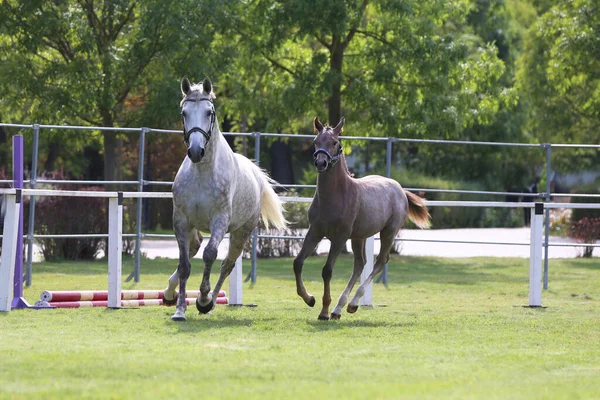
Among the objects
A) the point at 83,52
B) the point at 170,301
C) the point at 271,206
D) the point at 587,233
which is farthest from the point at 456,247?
the point at 170,301

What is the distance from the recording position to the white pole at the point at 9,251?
10.4 m

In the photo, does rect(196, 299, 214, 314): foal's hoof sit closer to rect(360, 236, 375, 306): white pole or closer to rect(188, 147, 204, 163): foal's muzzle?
rect(188, 147, 204, 163): foal's muzzle

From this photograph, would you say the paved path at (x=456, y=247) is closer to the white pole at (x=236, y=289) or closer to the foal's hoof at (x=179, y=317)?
the white pole at (x=236, y=289)

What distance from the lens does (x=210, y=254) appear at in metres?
9.97

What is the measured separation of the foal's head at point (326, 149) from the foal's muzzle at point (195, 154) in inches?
45.9

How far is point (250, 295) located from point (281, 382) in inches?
302

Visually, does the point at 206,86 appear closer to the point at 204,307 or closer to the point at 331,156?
the point at 331,156

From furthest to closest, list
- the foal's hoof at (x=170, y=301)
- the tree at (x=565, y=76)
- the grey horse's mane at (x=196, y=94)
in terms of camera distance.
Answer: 1. the tree at (x=565, y=76)
2. the foal's hoof at (x=170, y=301)
3. the grey horse's mane at (x=196, y=94)

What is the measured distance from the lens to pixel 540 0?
3212 cm

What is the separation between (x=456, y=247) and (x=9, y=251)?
1967cm

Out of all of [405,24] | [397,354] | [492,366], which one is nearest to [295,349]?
[397,354]

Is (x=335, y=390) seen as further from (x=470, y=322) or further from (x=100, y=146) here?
(x=100, y=146)

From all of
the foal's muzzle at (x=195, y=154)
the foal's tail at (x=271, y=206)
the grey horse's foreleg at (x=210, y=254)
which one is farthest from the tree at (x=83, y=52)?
the foal's muzzle at (x=195, y=154)

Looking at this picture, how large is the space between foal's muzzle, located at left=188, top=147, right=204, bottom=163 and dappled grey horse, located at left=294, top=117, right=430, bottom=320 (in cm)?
117
